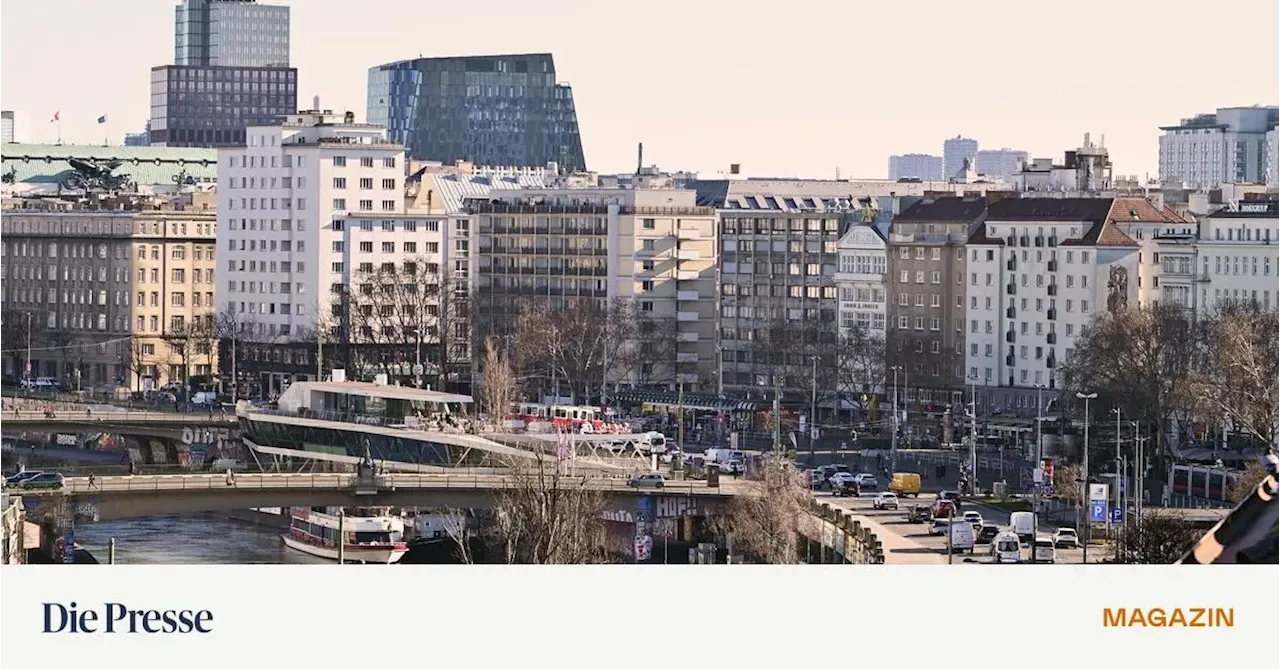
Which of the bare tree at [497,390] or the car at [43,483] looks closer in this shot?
the car at [43,483]

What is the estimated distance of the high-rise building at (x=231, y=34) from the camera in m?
83.2

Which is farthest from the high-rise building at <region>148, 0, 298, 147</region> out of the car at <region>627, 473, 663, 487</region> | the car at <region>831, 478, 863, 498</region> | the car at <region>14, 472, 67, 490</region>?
the car at <region>627, 473, 663, 487</region>

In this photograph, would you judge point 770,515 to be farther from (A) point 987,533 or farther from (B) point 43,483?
(B) point 43,483

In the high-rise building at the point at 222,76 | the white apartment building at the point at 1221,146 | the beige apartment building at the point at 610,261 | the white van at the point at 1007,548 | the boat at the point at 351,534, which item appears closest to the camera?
the white van at the point at 1007,548

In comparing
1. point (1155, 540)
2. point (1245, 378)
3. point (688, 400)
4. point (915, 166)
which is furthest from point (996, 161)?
point (1155, 540)

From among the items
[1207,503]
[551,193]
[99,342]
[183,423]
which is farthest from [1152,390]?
[99,342]

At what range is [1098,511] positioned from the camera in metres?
37.9

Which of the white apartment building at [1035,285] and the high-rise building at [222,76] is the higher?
the high-rise building at [222,76]

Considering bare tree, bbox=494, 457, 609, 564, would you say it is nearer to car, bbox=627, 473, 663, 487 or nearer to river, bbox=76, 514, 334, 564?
car, bbox=627, 473, 663, 487

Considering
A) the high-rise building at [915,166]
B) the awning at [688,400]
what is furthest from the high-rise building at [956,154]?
the awning at [688,400]

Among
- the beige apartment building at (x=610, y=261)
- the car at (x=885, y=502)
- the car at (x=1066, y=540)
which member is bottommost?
the car at (x=1066, y=540)

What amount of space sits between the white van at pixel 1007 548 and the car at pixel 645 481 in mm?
6353

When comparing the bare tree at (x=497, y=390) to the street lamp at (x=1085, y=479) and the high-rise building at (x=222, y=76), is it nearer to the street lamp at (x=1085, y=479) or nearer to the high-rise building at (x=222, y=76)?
the street lamp at (x=1085, y=479)

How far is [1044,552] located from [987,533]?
3227 millimetres
